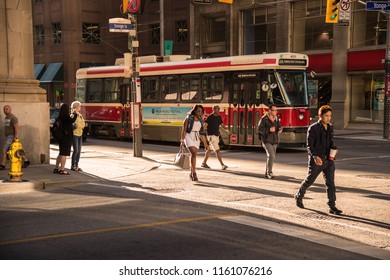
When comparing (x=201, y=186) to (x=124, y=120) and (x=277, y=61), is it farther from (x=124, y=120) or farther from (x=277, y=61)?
(x=124, y=120)

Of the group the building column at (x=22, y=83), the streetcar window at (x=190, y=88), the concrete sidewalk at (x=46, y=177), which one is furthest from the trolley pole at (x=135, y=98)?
the streetcar window at (x=190, y=88)

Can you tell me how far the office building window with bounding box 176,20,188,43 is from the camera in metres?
48.9

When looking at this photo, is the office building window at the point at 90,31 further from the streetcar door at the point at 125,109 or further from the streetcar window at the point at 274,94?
the streetcar window at the point at 274,94

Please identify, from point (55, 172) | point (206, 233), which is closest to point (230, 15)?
point (55, 172)

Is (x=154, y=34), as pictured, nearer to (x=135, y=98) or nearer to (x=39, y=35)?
(x=39, y=35)

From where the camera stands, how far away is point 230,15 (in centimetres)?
4144

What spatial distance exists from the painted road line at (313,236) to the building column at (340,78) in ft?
88.4

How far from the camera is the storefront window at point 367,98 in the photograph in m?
32.6

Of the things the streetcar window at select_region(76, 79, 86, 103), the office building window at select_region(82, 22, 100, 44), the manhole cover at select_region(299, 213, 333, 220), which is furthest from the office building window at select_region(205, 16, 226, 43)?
the manhole cover at select_region(299, 213, 333, 220)

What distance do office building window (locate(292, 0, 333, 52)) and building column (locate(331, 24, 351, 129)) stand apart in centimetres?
89

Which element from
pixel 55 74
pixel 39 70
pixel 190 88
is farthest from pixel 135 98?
pixel 39 70

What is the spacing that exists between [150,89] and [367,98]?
15.0 metres

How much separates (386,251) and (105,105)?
873 inches

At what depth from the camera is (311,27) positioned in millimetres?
36438
